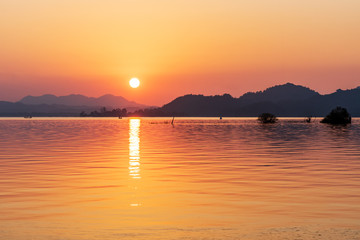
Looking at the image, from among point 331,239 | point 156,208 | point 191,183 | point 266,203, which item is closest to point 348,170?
point 191,183

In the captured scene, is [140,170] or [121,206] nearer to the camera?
[121,206]

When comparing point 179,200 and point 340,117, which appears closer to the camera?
point 179,200

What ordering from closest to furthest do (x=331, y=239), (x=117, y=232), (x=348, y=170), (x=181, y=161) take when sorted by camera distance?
(x=331, y=239), (x=117, y=232), (x=348, y=170), (x=181, y=161)

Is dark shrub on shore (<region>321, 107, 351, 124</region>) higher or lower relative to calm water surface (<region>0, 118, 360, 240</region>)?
higher

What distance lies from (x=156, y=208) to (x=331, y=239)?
26.7 feet

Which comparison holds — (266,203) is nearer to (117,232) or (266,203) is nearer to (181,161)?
(117,232)

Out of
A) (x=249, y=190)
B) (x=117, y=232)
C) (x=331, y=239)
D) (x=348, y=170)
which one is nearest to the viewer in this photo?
(x=331, y=239)

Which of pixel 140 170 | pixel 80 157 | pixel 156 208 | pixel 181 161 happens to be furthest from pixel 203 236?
pixel 80 157

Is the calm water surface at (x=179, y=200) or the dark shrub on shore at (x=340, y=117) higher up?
the dark shrub on shore at (x=340, y=117)

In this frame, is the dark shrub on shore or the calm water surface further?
the dark shrub on shore

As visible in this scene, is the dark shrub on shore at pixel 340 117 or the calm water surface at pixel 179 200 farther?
the dark shrub on shore at pixel 340 117

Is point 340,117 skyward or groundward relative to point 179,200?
skyward

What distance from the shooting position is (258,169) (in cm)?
4016

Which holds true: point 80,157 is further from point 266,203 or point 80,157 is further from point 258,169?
point 266,203
